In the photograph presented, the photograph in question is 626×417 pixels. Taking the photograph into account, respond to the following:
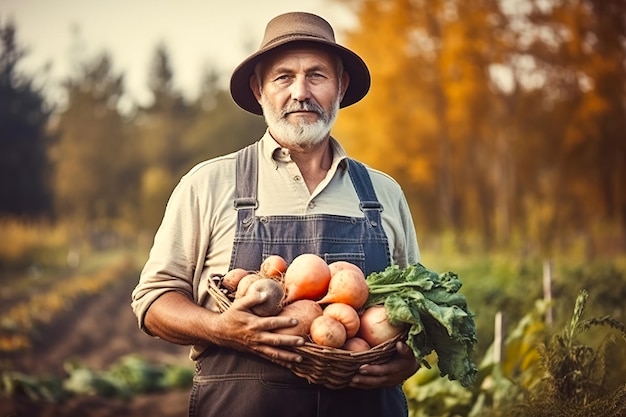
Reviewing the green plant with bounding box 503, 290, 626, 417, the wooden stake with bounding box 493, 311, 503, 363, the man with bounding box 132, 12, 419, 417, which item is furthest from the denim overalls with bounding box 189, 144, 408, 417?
the wooden stake with bounding box 493, 311, 503, 363

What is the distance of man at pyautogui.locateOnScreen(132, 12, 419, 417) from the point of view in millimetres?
2820

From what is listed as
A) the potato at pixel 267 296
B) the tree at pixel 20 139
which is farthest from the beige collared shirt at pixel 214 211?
the tree at pixel 20 139

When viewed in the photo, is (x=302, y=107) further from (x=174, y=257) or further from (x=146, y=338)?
(x=146, y=338)

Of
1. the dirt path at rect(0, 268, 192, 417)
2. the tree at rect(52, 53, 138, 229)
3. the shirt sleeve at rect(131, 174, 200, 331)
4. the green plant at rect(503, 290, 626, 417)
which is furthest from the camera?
the tree at rect(52, 53, 138, 229)

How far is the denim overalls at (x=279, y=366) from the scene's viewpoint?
283 centimetres

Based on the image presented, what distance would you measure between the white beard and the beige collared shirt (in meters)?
0.06

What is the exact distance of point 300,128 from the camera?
10.3 ft

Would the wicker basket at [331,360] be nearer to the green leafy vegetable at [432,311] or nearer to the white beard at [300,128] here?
the green leafy vegetable at [432,311]

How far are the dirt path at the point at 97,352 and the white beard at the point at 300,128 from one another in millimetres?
5033

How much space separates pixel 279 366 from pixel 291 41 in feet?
3.73

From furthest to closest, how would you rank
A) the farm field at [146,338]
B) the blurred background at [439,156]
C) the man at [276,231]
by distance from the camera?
the blurred background at [439,156] → the farm field at [146,338] → the man at [276,231]

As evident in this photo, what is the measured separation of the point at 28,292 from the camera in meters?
14.0

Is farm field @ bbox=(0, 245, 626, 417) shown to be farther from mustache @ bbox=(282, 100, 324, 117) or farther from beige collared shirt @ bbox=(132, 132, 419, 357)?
mustache @ bbox=(282, 100, 324, 117)

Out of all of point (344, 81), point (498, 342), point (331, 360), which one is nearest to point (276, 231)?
point (331, 360)
